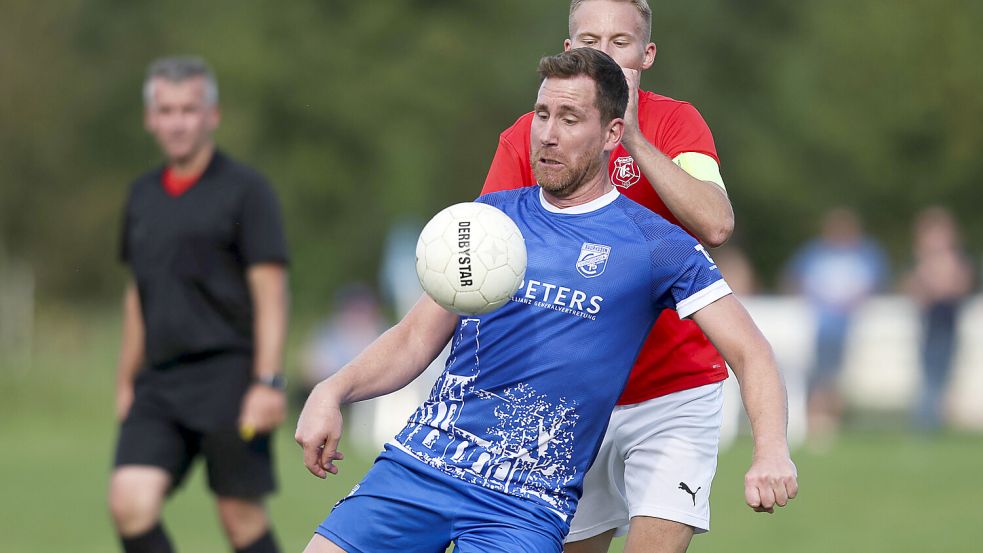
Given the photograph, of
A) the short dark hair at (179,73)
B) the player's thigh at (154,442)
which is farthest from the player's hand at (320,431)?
the short dark hair at (179,73)

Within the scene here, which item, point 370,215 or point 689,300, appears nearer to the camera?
point 689,300

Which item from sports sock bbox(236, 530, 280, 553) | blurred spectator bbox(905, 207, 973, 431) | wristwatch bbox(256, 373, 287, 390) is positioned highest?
blurred spectator bbox(905, 207, 973, 431)

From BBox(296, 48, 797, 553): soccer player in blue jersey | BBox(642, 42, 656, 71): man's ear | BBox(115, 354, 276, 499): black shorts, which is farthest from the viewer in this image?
BBox(115, 354, 276, 499): black shorts

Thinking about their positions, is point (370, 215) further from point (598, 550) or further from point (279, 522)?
point (598, 550)

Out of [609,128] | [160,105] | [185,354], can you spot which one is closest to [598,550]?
[609,128]

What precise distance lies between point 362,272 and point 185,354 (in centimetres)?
2854

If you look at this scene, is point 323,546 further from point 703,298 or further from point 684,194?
point 684,194

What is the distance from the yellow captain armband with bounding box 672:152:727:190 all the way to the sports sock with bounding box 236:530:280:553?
9.08ft

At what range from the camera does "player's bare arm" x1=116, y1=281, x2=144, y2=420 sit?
699 centimetres

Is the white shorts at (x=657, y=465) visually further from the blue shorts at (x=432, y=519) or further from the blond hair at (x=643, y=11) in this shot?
the blond hair at (x=643, y=11)

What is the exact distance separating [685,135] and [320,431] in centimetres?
172

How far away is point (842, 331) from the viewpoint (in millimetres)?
16156

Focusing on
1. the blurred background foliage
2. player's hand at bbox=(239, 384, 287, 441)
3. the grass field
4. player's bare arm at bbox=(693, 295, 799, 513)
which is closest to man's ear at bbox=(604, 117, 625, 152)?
player's bare arm at bbox=(693, 295, 799, 513)

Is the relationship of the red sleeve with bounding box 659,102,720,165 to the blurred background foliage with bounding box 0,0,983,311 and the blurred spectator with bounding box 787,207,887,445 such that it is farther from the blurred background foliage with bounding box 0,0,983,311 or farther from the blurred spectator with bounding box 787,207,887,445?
the blurred background foliage with bounding box 0,0,983,311
